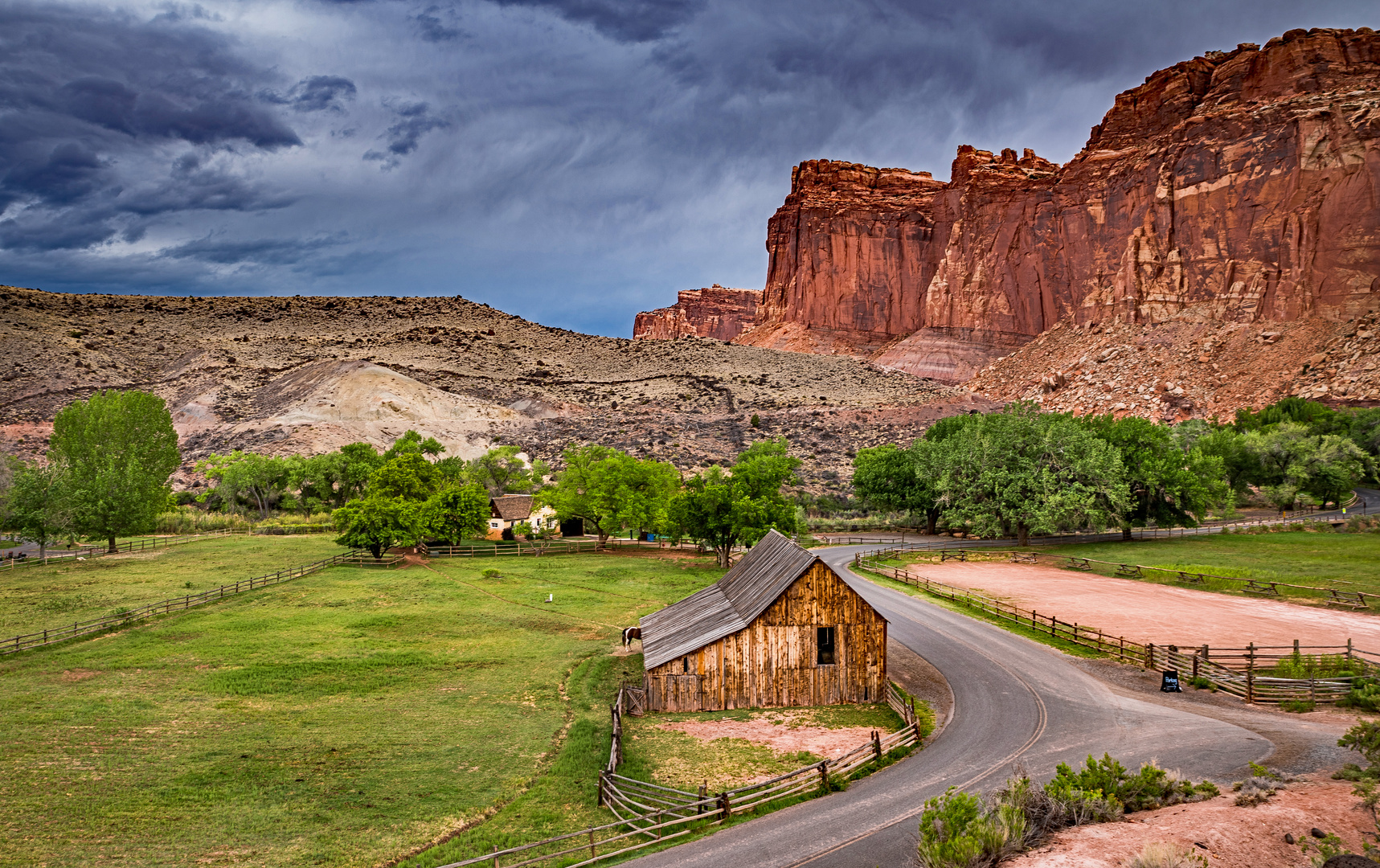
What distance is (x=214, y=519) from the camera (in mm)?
67938

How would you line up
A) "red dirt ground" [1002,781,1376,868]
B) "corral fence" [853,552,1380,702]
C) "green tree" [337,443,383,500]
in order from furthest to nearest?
1. "green tree" [337,443,383,500]
2. "corral fence" [853,552,1380,702]
3. "red dirt ground" [1002,781,1376,868]

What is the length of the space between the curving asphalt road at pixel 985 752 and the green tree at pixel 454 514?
35731mm

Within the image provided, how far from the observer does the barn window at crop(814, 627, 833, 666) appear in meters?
22.0

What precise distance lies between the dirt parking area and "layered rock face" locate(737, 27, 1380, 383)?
8577cm

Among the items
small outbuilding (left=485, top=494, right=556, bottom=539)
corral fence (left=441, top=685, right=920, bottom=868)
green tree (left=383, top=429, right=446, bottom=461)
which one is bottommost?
corral fence (left=441, top=685, right=920, bottom=868)

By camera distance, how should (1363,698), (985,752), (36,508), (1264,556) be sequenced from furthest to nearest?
(36,508), (1264,556), (985,752), (1363,698)

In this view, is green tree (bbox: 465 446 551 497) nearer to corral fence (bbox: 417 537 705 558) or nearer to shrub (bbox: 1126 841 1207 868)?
corral fence (bbox: 417 537 705 558)

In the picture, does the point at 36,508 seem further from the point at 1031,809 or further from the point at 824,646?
the point at 1031,809

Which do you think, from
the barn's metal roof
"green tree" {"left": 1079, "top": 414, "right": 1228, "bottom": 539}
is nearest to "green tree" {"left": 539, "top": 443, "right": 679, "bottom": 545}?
the barn's metal roof

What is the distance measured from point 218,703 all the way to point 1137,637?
30938 millimetres

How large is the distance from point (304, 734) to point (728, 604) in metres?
12.9

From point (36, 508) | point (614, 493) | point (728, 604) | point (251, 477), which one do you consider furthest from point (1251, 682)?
point (251, 477)

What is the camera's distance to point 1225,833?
11.1 metres

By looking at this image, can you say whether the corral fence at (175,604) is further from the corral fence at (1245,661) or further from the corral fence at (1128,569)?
the corral fence at (1245,661)
